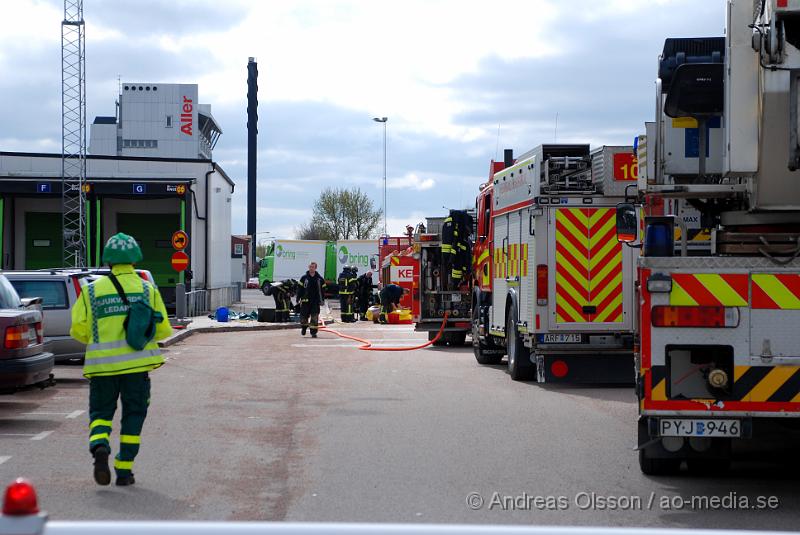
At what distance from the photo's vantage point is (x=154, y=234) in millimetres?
41062

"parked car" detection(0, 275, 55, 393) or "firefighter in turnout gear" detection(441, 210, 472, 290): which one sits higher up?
"firefighter in turnout gear" detection(441, 210, 472, 290)

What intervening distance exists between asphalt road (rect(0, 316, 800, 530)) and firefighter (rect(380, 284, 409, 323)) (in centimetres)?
1832

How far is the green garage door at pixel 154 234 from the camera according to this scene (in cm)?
4053

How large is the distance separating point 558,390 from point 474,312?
15.9 ft

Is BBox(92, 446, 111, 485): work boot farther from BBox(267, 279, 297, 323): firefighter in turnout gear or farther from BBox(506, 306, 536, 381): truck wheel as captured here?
BBox(267, 279, 297, 323): firefighter in turnout gear

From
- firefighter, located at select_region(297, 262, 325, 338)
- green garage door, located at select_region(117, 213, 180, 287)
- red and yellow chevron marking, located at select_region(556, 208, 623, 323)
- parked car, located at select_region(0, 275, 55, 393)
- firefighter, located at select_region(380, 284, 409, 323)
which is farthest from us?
green garage door, located at select_region(117, 213, 180, 287)

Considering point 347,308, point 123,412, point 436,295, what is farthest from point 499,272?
point 347,308

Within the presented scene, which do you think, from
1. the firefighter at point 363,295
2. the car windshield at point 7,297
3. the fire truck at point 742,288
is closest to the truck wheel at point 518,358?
the car windshield at point 7,297

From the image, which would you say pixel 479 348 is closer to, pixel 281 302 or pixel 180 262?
pixel 180 262

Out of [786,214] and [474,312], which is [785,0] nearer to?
[786,214]

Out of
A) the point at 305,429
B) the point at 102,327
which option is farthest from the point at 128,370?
the point at 305,429

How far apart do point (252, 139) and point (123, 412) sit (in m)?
69.8

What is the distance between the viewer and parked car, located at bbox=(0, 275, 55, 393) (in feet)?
36.9

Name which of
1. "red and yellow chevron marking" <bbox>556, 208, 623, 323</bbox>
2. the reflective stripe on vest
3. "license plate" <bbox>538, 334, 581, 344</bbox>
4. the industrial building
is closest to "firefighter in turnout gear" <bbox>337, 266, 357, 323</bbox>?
the industrial building
